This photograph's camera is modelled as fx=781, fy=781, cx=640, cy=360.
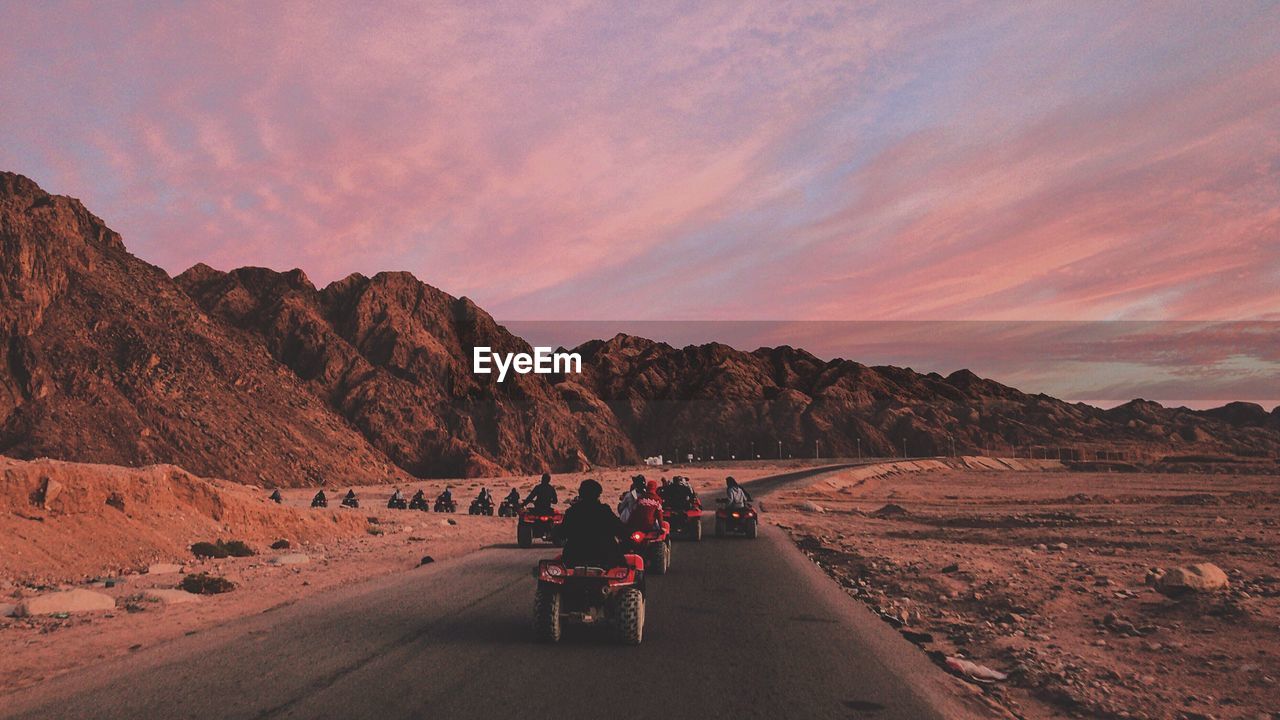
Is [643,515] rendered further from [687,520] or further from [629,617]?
[687,520]

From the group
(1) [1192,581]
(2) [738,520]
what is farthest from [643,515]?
(2) [738,520]

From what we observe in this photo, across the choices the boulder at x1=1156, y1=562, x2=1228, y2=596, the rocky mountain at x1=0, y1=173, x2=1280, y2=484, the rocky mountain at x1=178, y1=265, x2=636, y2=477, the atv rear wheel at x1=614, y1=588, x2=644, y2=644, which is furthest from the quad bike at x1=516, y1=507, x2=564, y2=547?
the rocky mountain at x1=178, y1=265, x2=636, y2=477

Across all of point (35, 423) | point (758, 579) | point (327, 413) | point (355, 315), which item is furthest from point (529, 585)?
point (355, 315)

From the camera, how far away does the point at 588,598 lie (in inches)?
344

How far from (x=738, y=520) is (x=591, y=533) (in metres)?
14.9

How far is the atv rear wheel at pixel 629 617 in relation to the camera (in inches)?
340

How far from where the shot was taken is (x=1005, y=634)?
10383mm

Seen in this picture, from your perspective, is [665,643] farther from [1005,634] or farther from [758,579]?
[758,579]

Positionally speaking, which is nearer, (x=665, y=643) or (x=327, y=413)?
(x=665, y=643)

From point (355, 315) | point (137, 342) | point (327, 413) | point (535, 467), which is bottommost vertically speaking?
point (535, 467)

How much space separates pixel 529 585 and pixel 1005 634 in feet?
24.7

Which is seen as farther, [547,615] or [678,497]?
[678,497]

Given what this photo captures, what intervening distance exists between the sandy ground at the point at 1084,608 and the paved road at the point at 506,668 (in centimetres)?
120

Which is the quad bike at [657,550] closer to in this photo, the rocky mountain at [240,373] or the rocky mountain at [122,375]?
the rocky mountain at [122,375]
